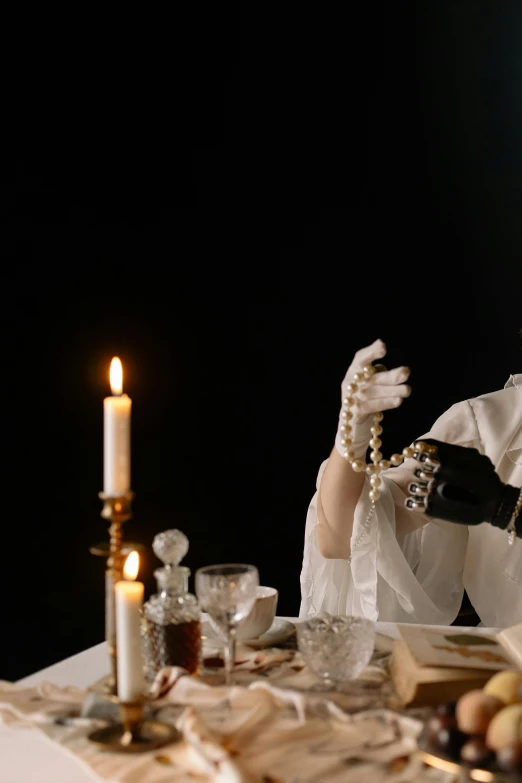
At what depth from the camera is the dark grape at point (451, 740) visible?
839 millimetres

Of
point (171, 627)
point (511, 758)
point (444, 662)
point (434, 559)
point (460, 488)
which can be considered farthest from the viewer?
point (434, 559)

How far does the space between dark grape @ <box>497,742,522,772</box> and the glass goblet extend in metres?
0.32

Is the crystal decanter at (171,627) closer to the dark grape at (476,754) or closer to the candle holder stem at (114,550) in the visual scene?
the candle holder stem at (114,550)

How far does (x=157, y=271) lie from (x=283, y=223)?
43cm

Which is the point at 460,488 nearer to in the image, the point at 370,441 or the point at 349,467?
the point at 370,441

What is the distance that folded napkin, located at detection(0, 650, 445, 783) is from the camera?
877 mm

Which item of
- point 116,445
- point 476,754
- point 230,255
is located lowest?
point 476,754

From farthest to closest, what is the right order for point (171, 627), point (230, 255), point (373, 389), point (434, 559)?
point (230, 255) → point (434, 559) → point (373, 389) → point (171, 627)

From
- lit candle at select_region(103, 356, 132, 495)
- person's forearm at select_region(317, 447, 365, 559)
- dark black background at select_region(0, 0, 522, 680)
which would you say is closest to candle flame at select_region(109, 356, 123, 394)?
lit candle at select_region(103, 356, 132, 495)

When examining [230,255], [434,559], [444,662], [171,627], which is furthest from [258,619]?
[230,255]

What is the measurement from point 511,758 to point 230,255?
7.27 ft

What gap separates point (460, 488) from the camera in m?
1.30

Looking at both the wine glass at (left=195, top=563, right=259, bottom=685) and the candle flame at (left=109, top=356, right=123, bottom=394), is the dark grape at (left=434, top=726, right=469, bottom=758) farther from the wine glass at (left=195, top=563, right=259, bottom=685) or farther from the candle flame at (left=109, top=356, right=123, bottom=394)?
the candle flame at (left=109, top=356, right=123, bottom=394)

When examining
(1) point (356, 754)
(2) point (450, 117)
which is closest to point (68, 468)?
(2) point (450, 117)
